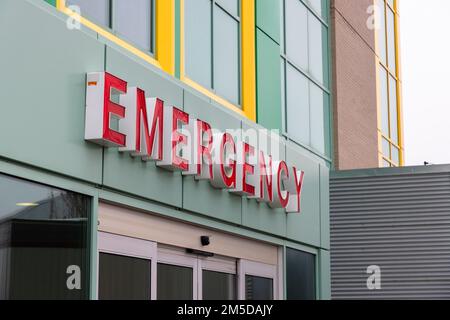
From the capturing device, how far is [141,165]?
11.3m

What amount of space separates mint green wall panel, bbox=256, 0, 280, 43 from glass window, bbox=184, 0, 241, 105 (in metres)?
0.72

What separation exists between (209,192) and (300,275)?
4205 mm

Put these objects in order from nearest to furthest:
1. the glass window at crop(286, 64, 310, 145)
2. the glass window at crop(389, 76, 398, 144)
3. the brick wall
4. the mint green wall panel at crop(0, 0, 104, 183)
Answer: the mint green wall panel at crop(0, 0, 104, 183), the glass window at crop(286, 64, 310, 145), the brick wall, the glass window at crop(389, 76, 398, 144)

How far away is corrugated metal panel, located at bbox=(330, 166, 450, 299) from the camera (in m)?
19.9

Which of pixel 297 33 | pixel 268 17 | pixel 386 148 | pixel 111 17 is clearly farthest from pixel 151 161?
pixel 386 148

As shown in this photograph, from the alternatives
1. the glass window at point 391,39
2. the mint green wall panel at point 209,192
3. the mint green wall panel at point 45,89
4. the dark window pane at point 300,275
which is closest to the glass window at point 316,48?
the dark window pane at point 300,275

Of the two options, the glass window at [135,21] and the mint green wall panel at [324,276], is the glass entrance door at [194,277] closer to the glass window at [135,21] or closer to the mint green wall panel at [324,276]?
the glass window at [135,21]

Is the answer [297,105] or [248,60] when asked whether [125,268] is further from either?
[297,105]

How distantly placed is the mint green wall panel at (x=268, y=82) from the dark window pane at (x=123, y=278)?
5101 mm

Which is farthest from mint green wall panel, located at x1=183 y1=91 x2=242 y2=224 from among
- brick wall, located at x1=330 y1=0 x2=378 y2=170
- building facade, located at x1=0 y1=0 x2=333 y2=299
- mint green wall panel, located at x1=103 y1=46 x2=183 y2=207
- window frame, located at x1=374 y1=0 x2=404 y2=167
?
window frame, located at x1=374 y1=0 x2=404 y2=167

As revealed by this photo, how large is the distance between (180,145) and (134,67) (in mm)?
1180

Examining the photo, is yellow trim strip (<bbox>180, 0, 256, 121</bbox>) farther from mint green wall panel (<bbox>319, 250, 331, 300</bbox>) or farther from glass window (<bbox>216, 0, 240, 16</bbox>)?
mint green wall panel (<bbox>319, 250, 331, 300</bbox>)

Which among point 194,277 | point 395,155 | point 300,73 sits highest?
point 300,73

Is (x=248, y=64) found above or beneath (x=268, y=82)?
above
